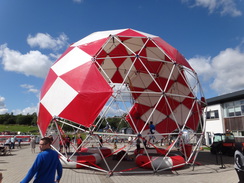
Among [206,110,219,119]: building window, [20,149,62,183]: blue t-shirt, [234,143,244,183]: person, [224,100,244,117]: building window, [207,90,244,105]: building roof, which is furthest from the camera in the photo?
[206,110,219,119]: building window

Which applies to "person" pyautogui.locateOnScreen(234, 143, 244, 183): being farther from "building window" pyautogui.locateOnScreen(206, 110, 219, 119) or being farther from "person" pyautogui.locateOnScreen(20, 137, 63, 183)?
"building window" pyautogui.locateOnScreen(206, 110, 219, 119)

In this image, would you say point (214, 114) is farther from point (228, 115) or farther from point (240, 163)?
point (240, 163)

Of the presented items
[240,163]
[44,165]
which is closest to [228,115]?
[240,163]

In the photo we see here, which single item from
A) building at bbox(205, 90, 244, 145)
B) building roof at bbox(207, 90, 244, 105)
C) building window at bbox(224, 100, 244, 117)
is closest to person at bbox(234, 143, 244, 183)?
building at bbox(205, 90, 244, 145)

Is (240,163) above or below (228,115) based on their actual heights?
below

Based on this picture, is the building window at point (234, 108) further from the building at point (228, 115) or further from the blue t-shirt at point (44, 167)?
the blue t-shirt at point (44, 167)

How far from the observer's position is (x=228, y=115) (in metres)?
28.0

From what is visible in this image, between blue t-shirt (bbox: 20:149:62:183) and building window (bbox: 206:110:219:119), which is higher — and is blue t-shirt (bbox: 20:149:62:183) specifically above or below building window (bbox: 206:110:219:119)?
below

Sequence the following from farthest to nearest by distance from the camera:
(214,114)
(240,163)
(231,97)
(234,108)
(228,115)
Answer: (214,114)
(228,115)
(234,108)
(231,97)
(240,163)

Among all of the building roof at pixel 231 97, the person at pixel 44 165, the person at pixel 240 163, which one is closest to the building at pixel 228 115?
the building roof at pixel 231 97

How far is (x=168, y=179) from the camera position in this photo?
29.0ft

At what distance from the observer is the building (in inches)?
1009

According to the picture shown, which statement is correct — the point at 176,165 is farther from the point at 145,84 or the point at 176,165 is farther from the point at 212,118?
the point at 212,118

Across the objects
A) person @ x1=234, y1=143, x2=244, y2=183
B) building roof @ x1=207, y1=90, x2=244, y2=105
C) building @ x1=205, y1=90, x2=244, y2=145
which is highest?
building roof @ x1=207, y1=90, x2=244, y2=105
